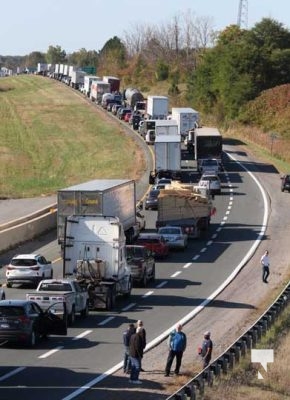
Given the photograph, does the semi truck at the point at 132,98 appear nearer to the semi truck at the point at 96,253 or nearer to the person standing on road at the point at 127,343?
the semi truck at the point at 96,253

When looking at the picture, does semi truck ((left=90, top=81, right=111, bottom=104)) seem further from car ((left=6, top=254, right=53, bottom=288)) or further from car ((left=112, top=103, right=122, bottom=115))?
car ((left=6, top=254, right=53, bottom=288))

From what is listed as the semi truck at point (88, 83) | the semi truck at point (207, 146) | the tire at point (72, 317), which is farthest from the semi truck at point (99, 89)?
the tire at point (72, 317)

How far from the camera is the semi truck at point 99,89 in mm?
141125

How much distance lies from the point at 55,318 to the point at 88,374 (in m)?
5.27

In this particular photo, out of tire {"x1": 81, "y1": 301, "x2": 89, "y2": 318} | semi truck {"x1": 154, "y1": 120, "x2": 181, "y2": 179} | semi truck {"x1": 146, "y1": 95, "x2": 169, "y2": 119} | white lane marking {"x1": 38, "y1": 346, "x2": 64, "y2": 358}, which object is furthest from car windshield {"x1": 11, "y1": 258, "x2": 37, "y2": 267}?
semi truck {"x1": 146, "y1": 95, "x2": 169, "y2": 119}

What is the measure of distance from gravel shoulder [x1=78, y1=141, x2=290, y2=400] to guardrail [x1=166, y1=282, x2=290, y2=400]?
3.32 feet

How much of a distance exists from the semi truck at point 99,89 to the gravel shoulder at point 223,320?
77924 mm

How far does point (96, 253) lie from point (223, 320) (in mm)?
5442

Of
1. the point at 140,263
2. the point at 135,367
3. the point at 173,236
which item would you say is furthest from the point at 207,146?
the point at 135,367

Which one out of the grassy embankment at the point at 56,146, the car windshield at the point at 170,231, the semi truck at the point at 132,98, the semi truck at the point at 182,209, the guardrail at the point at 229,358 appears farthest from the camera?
the semi truck at the point at 132,98

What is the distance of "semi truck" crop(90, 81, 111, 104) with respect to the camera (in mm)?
141125

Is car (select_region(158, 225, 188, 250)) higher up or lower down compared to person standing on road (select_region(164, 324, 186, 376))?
lower down

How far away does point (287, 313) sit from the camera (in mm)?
34750

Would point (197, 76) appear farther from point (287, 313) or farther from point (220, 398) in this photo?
point (220, 398)
